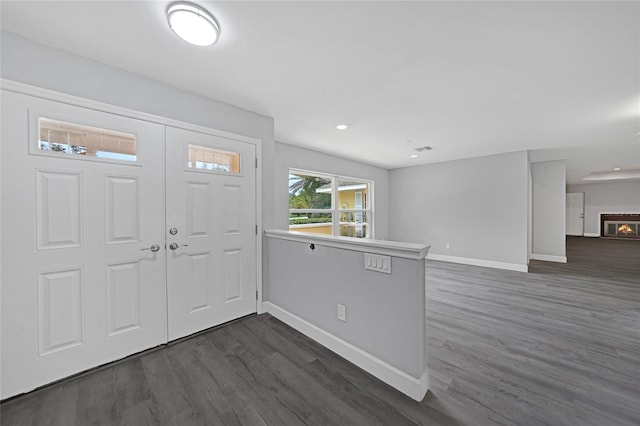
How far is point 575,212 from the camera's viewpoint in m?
10.3

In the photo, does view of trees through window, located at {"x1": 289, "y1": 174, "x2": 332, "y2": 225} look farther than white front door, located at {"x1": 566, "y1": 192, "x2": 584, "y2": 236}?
No

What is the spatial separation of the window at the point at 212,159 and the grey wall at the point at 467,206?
5.16 metres

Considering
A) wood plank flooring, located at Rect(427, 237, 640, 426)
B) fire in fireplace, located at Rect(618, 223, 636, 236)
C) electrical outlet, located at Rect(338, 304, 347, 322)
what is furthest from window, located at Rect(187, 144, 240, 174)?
fire in fireplace, located at Rect(618, 223, 636, 236)

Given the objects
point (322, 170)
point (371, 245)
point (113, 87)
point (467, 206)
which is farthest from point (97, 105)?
point (467, 206)

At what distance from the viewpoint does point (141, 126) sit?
6.96ft

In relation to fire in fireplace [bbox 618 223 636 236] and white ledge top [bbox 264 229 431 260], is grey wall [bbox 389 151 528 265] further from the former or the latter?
fire in fireplace [bbox 618 223 636 236]

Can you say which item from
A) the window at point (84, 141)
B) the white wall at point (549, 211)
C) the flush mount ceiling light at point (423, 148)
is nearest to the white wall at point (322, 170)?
the flush mount ceiling light at point (423, 148)

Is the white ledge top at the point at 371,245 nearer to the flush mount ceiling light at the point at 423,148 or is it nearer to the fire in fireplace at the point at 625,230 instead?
the flush mount ceiling light at the point at 423,148

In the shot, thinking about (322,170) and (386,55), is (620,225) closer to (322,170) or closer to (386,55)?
(322,170)

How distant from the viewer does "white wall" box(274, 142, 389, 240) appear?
445cm

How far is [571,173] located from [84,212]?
11561mm

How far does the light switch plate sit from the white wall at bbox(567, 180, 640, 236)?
13525 millimetres

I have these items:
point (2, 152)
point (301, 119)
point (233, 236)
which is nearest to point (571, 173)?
point (301, 119)

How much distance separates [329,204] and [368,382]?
13.5 feet
